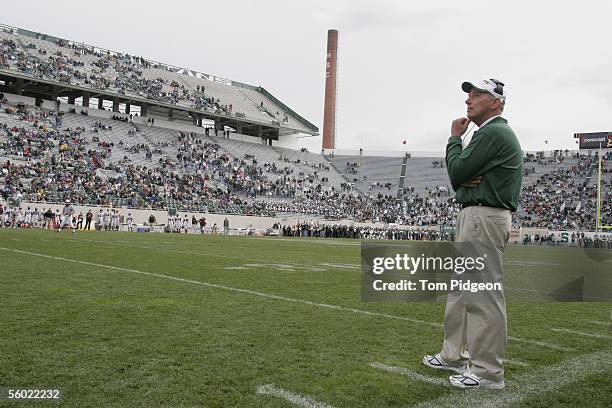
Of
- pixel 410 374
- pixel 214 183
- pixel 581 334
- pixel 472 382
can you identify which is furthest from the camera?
pixel 214 183

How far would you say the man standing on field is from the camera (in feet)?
11.8

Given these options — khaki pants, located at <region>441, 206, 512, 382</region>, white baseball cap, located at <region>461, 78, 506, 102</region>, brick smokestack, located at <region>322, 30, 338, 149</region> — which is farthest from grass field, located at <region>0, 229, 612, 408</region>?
brick smokestack, located at <region>322, 30, 338, 149</region>

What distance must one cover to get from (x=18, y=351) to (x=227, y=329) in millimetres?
1722

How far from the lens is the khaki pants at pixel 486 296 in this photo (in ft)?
11.8

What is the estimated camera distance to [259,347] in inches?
177

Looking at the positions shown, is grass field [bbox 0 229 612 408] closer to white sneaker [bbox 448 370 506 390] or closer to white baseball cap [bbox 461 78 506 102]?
white sneaker [bbox 448 370 506 390]

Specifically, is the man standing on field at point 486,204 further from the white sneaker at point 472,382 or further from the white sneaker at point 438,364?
the white sneaker at point 438,364

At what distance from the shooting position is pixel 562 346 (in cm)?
491

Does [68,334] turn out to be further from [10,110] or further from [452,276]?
[10,110]

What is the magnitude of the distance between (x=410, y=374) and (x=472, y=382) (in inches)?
16.7

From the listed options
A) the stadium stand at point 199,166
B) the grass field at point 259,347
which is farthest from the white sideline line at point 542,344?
the stadium stand at point 199,166

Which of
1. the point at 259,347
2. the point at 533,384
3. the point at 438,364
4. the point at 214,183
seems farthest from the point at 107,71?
the point at 533,384

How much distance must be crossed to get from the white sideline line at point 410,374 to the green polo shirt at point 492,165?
1.21m

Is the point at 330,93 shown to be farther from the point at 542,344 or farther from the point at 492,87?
the point at 492,87
